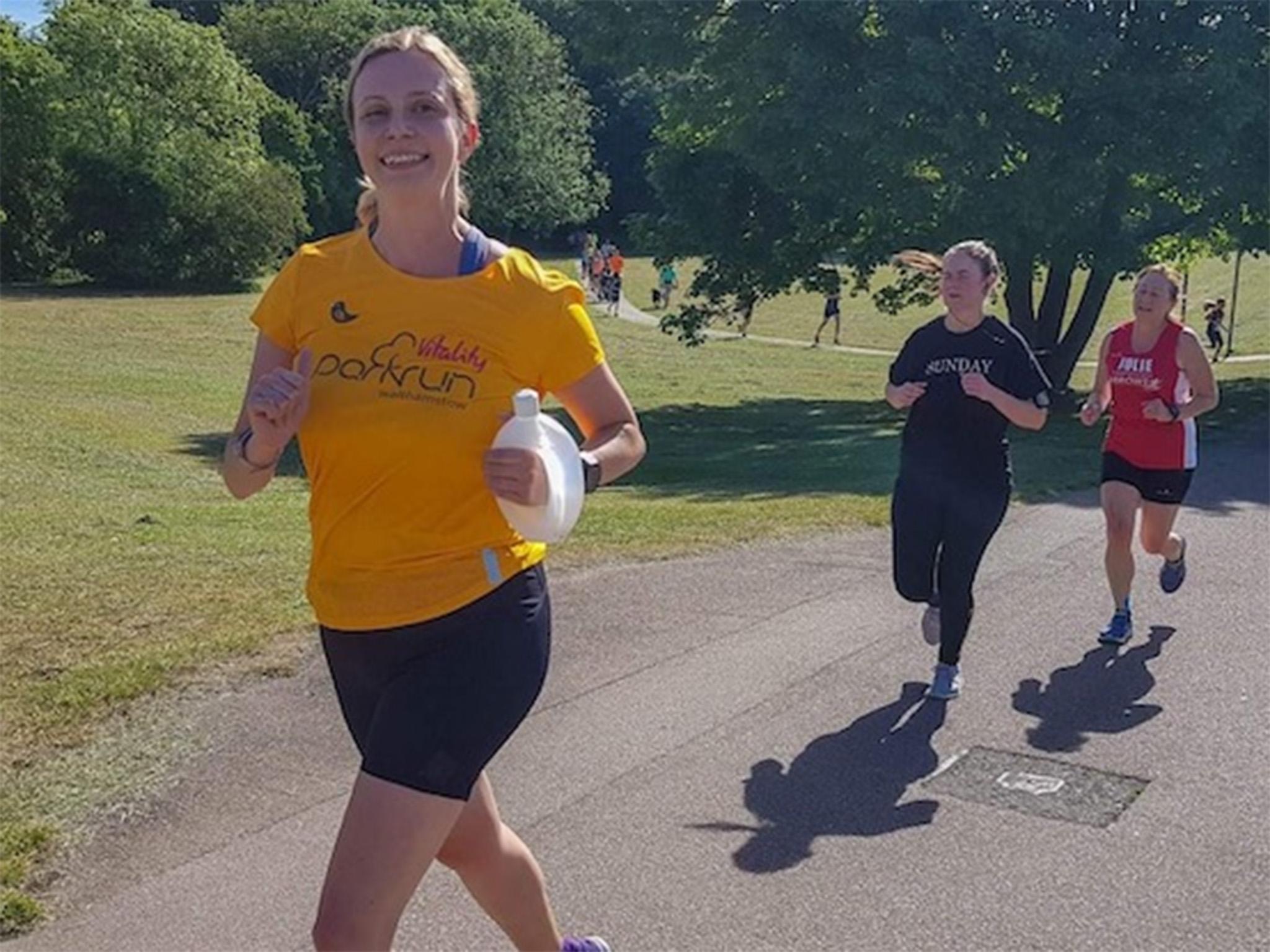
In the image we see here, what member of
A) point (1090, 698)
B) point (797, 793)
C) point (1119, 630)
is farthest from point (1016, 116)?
point (797, 793)

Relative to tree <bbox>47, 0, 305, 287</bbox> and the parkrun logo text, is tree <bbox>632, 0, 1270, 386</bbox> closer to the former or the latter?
the parkrun logo text

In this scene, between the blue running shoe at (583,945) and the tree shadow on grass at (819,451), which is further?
the tree shadow on grass at (819,451)

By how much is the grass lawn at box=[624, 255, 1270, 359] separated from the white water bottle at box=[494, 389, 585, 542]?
96.1 feet

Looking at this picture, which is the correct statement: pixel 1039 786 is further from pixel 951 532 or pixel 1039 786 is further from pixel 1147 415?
pixel 1147 415

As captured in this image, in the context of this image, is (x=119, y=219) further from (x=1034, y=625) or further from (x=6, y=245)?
(x=1034, y=625)

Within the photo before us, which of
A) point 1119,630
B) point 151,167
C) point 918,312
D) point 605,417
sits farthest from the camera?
point 918,312

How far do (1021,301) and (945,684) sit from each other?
16.7 meters

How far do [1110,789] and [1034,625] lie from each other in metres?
2.35

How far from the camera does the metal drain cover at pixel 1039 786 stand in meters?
5.22

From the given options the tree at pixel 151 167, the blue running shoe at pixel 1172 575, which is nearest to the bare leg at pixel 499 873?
the blue running shoe at pixel 1172 575

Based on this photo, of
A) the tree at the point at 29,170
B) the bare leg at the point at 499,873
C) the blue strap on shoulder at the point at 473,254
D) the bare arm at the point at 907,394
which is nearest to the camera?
the blue strap on shoulder at the point at 473,254

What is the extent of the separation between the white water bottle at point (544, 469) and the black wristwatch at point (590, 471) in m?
0.11

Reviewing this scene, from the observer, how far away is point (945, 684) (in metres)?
6.47

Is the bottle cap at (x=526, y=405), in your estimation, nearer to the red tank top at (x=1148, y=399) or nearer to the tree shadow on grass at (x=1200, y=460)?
the red tank top at (x=1148, y=399)
